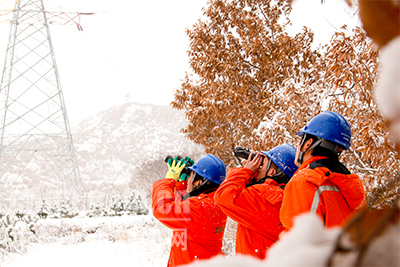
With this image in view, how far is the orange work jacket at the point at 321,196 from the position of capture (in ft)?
3.59

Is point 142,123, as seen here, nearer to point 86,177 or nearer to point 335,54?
point 86,177

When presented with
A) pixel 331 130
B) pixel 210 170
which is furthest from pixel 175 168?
pixel 331 130

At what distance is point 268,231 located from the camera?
1.58 meters

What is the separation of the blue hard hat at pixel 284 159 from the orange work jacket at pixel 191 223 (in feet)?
1.67

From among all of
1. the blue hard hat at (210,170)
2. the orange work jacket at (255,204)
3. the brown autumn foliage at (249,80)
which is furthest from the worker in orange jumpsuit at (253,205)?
the brown autumn foliage at (249,80)

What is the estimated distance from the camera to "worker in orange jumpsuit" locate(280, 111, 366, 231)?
3.61ft

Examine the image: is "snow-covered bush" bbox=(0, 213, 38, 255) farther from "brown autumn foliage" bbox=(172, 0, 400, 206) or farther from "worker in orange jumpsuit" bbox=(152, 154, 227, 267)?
"worker in orange jumpsuit" bbox=(152, 154, 227, 267)

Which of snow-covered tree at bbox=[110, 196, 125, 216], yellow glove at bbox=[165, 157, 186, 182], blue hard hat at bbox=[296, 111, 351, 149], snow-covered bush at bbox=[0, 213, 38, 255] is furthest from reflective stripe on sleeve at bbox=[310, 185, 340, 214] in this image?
snow-covered tree at bbox=[110, 196, 125, 216]

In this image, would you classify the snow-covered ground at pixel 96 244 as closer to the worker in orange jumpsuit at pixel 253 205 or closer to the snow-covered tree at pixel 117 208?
the snow-covered tree at pixel 117 208

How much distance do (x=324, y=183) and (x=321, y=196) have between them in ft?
0.16

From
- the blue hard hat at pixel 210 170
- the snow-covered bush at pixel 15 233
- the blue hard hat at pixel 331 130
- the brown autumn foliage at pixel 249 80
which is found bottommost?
the snow-covered bush at pixel 15 233

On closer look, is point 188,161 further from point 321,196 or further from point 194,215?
point 321,196

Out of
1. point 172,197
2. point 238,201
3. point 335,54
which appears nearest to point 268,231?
point 238,201

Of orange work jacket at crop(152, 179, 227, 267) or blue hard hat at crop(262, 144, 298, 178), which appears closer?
blue hard hat at crop(262, 144, 298, 178)
